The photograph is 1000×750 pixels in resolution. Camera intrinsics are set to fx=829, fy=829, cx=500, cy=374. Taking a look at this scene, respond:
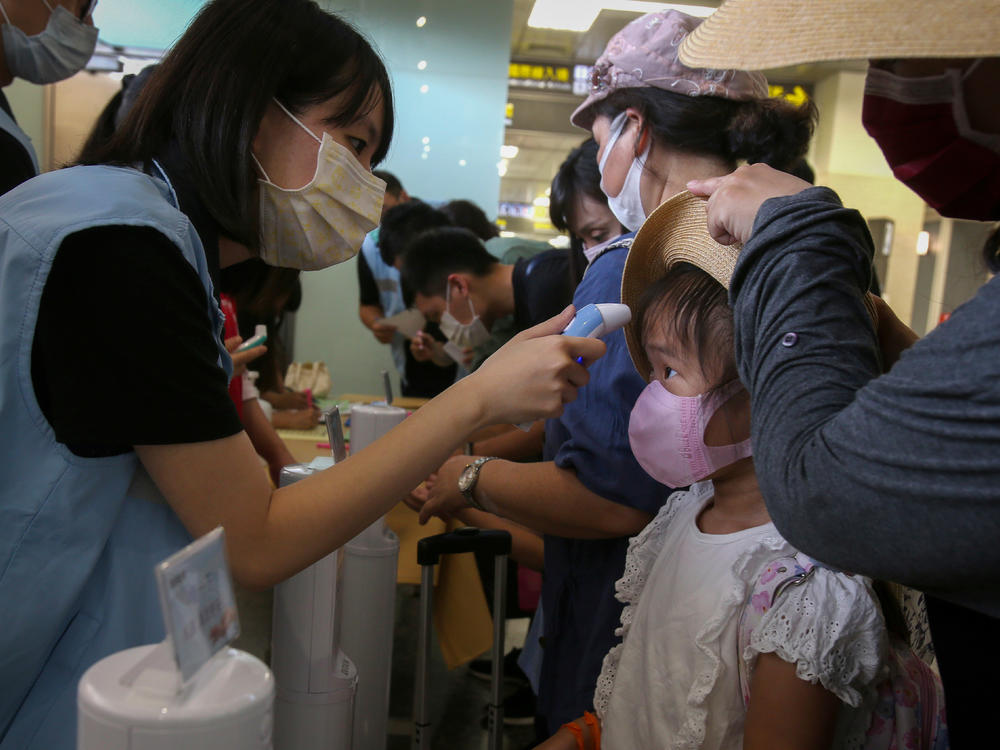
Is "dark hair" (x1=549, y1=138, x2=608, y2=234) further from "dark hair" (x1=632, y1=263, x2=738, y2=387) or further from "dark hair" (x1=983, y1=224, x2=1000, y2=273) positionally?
"dark hair" (x1=983, y1=224, x2=1000, y2=273)

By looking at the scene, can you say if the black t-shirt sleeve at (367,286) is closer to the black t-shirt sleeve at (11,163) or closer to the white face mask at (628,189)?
the black t-shirt sleeve at (11,163)

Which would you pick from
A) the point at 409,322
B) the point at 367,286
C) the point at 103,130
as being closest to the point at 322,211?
the point at 103,130

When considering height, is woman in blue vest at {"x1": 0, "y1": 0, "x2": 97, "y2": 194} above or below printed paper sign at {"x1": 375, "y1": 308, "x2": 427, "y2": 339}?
above

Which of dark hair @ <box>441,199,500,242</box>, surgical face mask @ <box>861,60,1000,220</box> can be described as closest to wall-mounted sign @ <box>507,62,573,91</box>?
dark hair @ <box>441,199,500,242</box>

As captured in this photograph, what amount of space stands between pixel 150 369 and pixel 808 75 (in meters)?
8.67

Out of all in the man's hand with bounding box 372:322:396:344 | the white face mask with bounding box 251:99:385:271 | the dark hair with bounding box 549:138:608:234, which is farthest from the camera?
the man's hand with bounding box 372:322:396:344

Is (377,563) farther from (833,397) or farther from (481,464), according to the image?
(833,397)

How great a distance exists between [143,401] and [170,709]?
1.51 ft

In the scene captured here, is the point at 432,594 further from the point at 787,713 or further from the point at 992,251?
the point at 992,251

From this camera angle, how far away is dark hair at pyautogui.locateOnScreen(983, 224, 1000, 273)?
91 cm

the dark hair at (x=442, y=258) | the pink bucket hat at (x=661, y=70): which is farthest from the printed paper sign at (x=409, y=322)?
the pink bucket hat at (x=661, y=70)

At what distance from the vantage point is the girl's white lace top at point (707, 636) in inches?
40.0

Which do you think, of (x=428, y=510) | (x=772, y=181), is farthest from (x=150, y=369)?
(x=428, y=510)

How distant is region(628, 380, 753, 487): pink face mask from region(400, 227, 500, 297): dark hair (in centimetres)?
215
